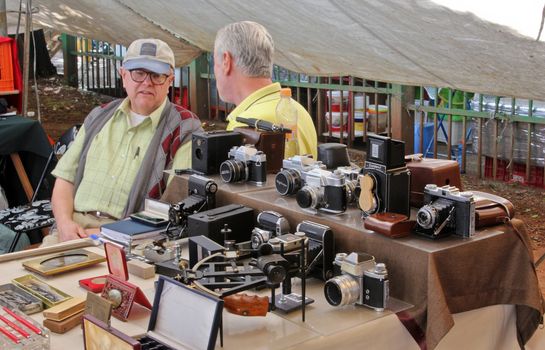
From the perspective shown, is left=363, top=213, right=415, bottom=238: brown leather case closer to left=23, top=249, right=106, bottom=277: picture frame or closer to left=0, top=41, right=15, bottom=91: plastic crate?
left=23, top=249, right=106, bottom=277: picture frame

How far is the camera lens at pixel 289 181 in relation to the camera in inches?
98.6

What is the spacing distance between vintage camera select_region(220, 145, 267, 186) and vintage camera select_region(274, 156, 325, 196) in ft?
0.71

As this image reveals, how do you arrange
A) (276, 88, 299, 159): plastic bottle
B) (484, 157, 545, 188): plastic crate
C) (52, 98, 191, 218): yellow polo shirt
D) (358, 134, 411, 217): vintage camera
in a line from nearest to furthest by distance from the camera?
(358, 134, 411, 217): vintage camera, (276, 88, 299, 159): plastic bottle, (52, 98, 191, 218): yellow polo shirt, (484, 157, 545, 188): plastic crate

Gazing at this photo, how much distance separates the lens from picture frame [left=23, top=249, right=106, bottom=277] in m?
2.41

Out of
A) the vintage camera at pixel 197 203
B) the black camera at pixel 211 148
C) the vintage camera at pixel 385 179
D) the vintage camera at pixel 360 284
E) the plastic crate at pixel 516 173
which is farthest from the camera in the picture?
the plastic crate at pixel 516 173

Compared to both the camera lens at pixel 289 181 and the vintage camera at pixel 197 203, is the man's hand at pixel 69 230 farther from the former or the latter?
the camera lens at pixel 289 181

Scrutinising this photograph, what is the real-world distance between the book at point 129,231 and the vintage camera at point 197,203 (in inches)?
3.5

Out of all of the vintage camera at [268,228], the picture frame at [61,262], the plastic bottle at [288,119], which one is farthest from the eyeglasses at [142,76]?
the vintage camera at [268,228]

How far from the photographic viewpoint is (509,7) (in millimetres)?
3660

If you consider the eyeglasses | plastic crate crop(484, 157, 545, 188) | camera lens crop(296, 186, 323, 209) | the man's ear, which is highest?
the man's ear

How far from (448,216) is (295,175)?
0.59 m

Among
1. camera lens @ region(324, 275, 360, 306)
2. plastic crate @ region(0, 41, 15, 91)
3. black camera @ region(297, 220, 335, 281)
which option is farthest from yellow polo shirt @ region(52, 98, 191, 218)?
plastic crate @ region(0, 41, 15, 91)

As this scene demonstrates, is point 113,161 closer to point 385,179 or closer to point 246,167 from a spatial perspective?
point 246,167

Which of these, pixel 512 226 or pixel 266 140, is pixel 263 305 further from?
pixel 266 140
